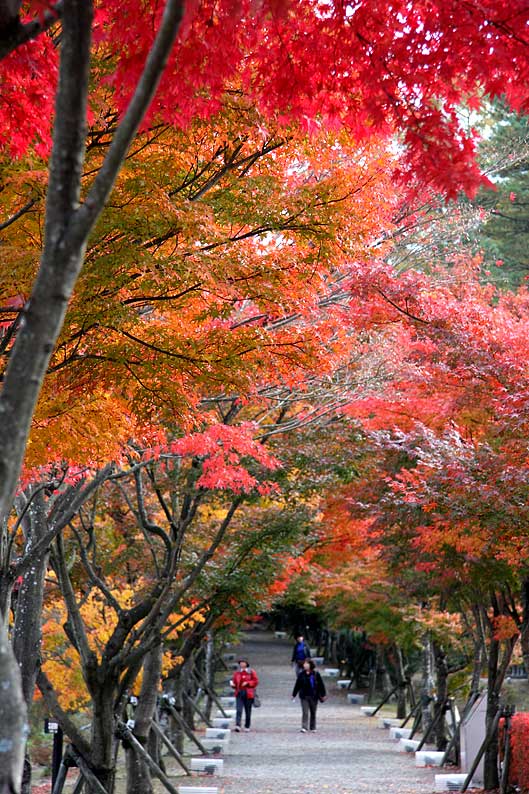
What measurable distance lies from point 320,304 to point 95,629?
412 inches

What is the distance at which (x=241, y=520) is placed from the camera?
18156 millimetres

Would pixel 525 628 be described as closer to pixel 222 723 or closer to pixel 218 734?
pixel 218 734

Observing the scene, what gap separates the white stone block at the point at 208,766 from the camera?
19.3 meters

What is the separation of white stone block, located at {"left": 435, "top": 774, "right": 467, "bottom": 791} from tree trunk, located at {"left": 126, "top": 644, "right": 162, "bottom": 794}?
15.8ft

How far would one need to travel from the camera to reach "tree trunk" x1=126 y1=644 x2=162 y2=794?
1443cm

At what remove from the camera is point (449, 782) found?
1653cm

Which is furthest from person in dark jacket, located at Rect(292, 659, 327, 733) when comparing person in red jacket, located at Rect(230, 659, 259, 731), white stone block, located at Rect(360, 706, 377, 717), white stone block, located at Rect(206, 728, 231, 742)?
white stone block, located at Rect(360, 706, 377, 717)

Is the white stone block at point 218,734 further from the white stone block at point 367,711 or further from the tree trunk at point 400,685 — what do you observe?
the white stone block at point 367,711

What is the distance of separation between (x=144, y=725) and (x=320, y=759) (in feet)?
22.3

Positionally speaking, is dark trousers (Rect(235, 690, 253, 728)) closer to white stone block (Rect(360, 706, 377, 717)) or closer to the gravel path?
the gravel path

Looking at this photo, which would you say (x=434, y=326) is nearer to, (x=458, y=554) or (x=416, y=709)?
(x=458, y=554)

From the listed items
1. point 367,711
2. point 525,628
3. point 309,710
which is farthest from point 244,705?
point 525,628

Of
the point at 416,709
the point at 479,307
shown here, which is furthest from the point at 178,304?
the point at 416,709

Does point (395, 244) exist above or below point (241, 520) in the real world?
above
